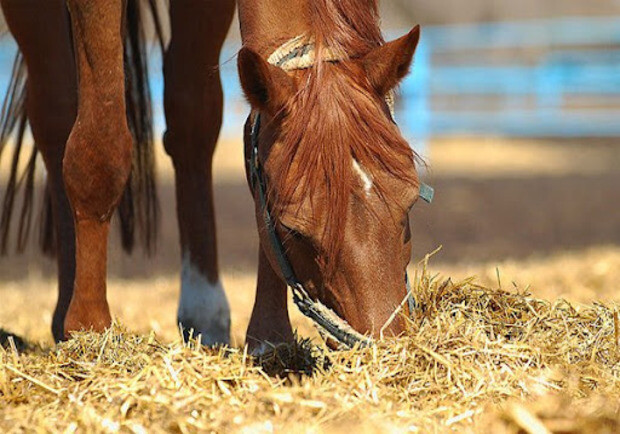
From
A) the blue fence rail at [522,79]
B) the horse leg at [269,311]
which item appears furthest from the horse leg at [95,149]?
the blue fence rail at [522,79]

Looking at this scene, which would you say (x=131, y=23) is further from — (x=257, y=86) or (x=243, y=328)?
(x=257, y=86)

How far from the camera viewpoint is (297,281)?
8.53 feet

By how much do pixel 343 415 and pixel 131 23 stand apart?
291cm

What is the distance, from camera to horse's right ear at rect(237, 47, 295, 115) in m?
2.52

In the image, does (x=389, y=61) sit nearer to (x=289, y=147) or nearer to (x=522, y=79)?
(x=289, y=147)

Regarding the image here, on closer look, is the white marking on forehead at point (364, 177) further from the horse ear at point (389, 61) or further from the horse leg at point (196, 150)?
the horse leg at point (196, 150)


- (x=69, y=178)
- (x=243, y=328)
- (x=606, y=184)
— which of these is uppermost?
(x=69, y=178)

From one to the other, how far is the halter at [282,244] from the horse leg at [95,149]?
21.4 inches

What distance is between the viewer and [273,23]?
283 centimetres

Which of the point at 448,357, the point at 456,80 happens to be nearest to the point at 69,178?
the point at 448,357

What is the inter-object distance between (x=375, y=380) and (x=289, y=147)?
60 centimetres

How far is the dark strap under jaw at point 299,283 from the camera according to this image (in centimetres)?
243

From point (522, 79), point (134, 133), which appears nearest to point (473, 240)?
point (134, 133)

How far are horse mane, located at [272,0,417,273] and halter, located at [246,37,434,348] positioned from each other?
0.25 feet
